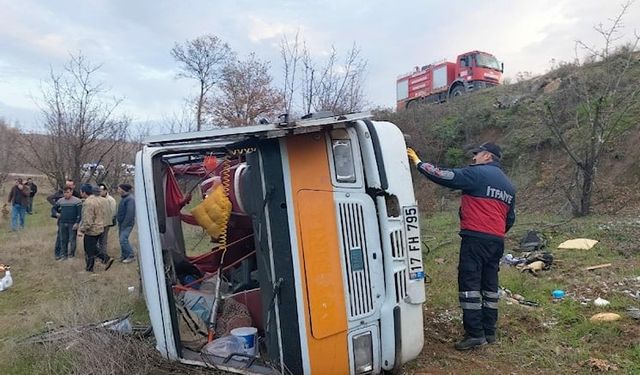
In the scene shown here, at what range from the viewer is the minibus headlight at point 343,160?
3.20 meters

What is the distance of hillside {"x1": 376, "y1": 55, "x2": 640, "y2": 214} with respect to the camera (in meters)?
12.1

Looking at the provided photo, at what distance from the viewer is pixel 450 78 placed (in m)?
22.9

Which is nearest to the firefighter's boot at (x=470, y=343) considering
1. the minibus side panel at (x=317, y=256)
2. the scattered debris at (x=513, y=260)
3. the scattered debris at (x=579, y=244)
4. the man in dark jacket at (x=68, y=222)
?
the minibus side panel at (x=317, y=256)

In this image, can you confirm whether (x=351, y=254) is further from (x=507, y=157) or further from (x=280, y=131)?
(x=507, y=157)

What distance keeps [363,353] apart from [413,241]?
764 millimetres

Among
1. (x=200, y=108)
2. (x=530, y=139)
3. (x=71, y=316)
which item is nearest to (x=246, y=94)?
(x=200, y=108)

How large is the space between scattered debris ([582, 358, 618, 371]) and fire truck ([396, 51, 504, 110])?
62.0 ft

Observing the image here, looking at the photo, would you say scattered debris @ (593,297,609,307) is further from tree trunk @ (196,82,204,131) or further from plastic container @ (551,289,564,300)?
tree trunk @ (196,82,204,131)

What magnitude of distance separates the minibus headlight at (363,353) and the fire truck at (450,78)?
19.7 meters

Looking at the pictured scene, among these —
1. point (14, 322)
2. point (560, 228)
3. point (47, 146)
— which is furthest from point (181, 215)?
point (47, 146)

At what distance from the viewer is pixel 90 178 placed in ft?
50.9

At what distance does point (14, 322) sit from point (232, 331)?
11.8 feet

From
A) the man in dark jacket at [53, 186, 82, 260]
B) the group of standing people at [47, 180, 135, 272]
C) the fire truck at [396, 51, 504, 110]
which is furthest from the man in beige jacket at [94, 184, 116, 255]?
the fire truck at [396, 51, 504, 110]

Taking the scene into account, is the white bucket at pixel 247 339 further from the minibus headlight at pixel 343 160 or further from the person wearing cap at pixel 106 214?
the person wearing cap at pixel 106 214
